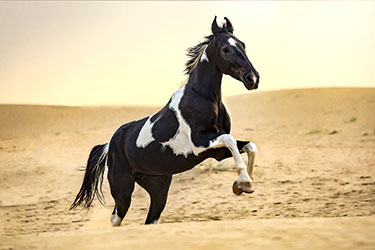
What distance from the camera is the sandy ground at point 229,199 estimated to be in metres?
4.55

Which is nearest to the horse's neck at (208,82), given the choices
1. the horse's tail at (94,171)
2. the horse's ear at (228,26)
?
the horse's ear at (228,26)

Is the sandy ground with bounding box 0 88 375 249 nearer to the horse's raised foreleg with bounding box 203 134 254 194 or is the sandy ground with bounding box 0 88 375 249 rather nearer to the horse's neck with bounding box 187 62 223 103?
the horse's raised foreleg with bounding box 203 134 254 194

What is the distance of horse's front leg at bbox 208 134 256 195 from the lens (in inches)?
226

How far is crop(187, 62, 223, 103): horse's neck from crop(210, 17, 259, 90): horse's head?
15 centimetres

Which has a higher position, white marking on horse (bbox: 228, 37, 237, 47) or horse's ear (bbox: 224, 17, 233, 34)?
horse's ear (bbox: 224, 17, 233, 34)

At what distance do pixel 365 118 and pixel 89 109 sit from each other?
86.5 ft

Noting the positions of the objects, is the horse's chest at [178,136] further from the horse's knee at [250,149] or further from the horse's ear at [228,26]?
the horse's ear at [228,26]

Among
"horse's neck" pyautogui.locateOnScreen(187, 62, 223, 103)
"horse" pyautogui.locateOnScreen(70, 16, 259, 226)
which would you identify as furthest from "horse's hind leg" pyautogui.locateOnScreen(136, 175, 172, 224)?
"horse's neck" pyautogui.locateOnScreen(187, 62, 223, 103)

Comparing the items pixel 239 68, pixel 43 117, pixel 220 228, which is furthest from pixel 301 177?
pixel 43 117

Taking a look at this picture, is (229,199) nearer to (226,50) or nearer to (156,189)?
(156,189)

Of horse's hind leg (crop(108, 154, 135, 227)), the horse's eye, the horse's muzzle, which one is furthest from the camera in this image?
horse's hind leg (crop(108, 154, 135, 227))

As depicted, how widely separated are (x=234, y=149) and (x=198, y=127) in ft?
2.15

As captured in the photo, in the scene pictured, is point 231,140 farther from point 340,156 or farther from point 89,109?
point 89,109

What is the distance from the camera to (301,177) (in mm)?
12531
